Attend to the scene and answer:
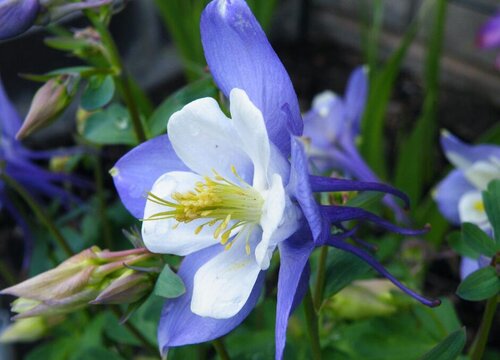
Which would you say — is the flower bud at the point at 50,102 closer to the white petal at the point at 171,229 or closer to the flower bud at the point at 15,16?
the flower bud at the point at 15,16

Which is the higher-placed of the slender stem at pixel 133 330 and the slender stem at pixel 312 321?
the slender stem at pixel 312 321

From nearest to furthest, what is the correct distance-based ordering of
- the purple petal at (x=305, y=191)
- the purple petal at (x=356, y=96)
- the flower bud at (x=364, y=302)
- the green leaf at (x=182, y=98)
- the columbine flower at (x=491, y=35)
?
the purple petal at (x=305, y=191)
the green leaf at (x=182, y=98)
the flower bud at (x=364, y=302)
the purple petal at (x=356, y=96)
the columbine flower at (x=491, y=35)

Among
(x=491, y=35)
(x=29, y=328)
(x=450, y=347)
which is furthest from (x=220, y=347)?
(x=491, y=35)

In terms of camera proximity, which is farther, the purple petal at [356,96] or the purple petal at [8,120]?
the purple petal at [356,96]

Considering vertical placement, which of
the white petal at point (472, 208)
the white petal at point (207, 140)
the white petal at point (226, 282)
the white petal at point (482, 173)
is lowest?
the white petal at point (472, 208)

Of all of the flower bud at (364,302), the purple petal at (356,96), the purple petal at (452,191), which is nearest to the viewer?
the flower bud at (364,302)

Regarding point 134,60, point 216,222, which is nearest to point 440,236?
point 216,222

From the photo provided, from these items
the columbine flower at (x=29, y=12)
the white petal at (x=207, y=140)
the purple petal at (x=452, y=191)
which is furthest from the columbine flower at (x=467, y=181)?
the columbine flower at (x=29, y=12)

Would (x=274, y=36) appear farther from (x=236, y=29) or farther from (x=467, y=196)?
(x=236, y=29)
